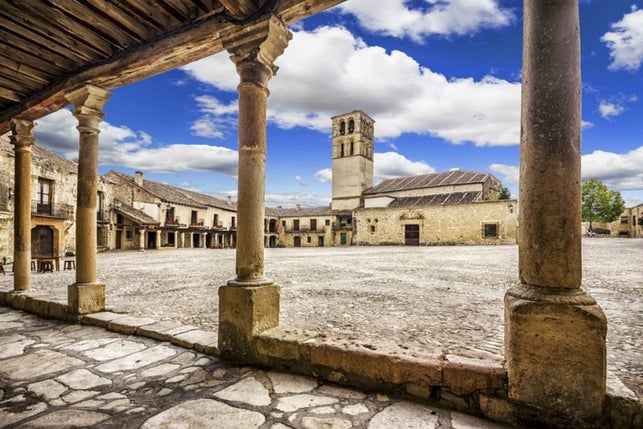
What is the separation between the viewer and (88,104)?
12.5 feet

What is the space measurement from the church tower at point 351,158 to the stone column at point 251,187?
32.7 meters

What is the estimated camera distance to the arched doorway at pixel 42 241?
16.8 metres

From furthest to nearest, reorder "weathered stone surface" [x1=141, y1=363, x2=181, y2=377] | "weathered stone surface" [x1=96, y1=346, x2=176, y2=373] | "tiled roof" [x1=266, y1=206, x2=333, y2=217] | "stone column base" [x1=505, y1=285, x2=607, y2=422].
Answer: "tiled roof" [x1=266, y1=206, x2=333, y2=217] → "weathered stone surface" [x1=96, y1=346, x2=176, y2=373] → "weathered stone surface" [x1=141, y1=363, x2=181, y2=377] → "stone column base" [x1=505, y1=285, x2=607, y2=422]

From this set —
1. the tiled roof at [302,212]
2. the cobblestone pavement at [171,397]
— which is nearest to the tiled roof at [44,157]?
the cobblestone pavement at [171,397]

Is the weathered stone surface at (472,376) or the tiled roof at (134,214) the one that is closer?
the weathered stone surface at (472,376)

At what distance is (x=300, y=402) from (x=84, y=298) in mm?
3229

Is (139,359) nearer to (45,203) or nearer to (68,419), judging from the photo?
(68,419)

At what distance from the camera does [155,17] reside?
2.90m

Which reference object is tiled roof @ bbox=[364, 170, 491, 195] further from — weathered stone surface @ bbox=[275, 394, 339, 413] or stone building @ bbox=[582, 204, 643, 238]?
weathered stone surface @ bbox=[275, 394, 339, 413]

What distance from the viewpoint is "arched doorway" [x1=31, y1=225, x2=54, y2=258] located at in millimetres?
16783

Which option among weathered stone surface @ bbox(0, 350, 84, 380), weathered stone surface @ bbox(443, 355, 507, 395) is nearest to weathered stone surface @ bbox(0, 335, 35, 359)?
weathered stone surface @ bbox(0, 350, 84, 380)

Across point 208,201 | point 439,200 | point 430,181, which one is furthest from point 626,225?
point 208,201

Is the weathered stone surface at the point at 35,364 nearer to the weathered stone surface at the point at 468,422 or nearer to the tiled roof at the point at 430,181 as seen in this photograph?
the weathered stone surface at the point at 468,422

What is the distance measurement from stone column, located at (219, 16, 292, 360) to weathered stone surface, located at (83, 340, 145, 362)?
0.87m
